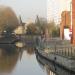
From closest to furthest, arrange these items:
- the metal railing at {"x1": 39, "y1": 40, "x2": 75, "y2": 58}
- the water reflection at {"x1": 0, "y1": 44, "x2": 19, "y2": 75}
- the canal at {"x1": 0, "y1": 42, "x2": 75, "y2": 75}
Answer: the metal railing at {"x1": 39, "y1": 40, "x2": 75, "y2": 58} → the canal at {"x1": 0, "y1": 42, "x2": 75, "y2": 75} → the water reflection at {"x1": 0, "y1": 44, "x2": 19, "y2": 75}

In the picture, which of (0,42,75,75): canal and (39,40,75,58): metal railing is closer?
(39,40,75,58): metal railing

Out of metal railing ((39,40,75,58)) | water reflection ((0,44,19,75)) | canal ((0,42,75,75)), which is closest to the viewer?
metal railing ((39,40,75,58))

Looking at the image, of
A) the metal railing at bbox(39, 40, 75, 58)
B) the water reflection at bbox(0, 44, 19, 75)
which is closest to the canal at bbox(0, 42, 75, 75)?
the water reflection at bbox(0, 44, 19, 75)

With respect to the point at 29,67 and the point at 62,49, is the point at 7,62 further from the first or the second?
the point at 62,49

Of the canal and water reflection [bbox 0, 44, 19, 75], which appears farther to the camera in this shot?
water reflection [bbox 0, 44, 19, 75]

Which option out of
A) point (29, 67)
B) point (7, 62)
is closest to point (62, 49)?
point (29, 67)

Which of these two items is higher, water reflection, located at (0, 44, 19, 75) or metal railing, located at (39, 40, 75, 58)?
metal railing, located at (39, 40, 75, 58)

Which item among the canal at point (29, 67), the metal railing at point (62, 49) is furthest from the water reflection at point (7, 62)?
the metal railing at point (62, 49)

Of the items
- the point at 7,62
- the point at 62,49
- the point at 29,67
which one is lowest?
the point at 7,62

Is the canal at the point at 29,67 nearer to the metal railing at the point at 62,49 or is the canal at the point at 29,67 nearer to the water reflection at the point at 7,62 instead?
the water reflection at the point at 7,62

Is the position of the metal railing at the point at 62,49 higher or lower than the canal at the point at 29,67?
higher

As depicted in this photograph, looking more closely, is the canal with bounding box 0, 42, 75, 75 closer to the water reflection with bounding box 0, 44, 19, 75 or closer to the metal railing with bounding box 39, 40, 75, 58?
the water reflection with bounding box 0, 44, 19, 75

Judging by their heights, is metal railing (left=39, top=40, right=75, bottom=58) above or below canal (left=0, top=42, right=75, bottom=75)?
above

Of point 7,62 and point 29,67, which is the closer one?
point 29,67
